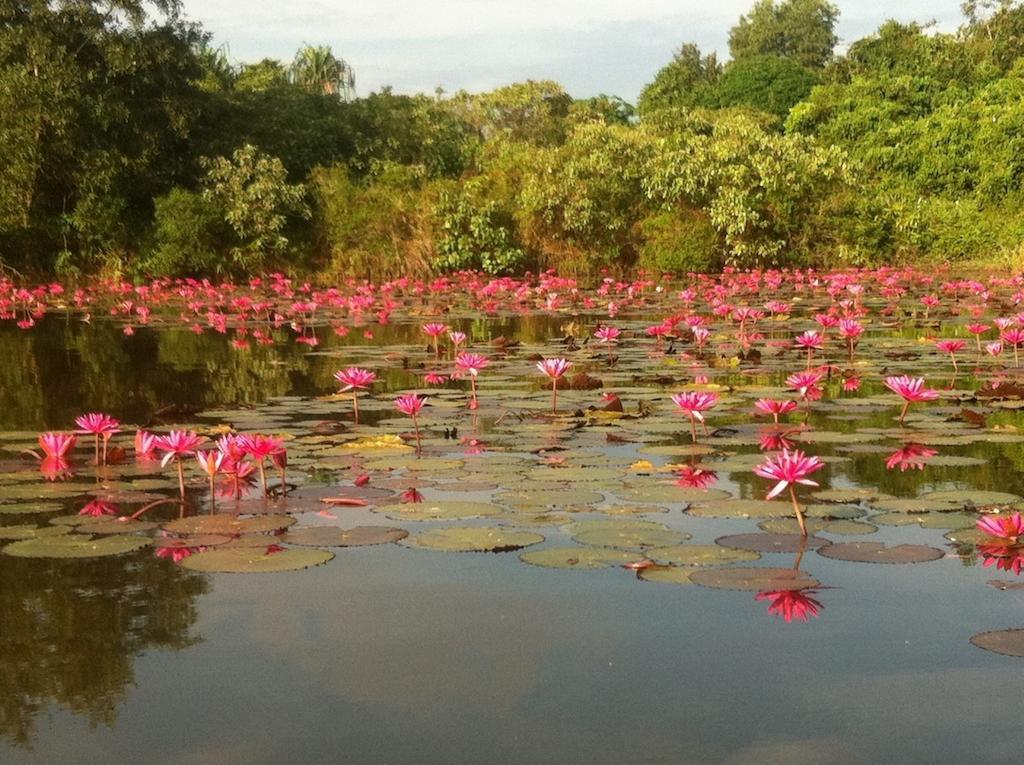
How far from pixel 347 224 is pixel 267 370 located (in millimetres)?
13492

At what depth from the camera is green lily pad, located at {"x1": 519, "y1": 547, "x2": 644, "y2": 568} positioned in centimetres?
259

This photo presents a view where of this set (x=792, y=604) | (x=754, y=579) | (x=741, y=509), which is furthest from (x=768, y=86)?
(x=792, y=604)

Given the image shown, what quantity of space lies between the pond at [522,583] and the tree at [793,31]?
53303 mm

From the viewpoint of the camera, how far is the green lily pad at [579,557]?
8.50 feet

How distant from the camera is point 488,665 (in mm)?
2018

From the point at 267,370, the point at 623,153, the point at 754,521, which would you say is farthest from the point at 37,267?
the point at 754,521

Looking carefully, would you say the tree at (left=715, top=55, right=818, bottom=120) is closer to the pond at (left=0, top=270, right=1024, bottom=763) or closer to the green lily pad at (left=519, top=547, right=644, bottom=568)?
the pond at (left=0, top=270, right=1024, bottom=763)

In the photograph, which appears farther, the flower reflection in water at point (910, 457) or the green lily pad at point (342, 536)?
the flower reflection in water at point (910, 457)

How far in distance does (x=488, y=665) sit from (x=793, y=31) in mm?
58408

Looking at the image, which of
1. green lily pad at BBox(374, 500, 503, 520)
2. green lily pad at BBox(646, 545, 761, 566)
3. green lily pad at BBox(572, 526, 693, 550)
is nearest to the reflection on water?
green lily pad at BBox(374, 500, 503, 520)

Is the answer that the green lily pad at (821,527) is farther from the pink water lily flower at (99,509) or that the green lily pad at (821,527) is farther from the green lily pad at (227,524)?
the pink water lily flower at (99,509)

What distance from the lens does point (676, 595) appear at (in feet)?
7.86

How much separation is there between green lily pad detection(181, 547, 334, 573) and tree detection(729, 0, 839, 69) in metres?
55.2

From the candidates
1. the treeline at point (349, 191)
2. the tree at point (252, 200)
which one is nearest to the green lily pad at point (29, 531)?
the treeline at point (349, 191)
